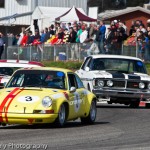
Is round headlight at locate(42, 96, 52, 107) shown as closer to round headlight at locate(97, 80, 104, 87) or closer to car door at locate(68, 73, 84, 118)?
car door at locate(68, 73, 84, 118)

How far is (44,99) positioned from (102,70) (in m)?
8.74

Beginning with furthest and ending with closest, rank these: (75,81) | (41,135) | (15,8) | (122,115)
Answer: (15,8) → (122,115) → (75,81) → (41,135)

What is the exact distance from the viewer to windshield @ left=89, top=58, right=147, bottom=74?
24406 mm

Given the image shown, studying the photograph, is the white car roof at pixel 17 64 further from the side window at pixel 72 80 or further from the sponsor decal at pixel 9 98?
the sponsor decal at pixel 9 98

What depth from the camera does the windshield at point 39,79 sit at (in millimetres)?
16656

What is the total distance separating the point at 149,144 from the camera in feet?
43.5

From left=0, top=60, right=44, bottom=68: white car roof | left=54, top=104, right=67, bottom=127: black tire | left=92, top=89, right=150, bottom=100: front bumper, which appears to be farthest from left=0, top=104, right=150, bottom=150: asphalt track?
left=0, top=60, right=44, bottom=68: white car roof

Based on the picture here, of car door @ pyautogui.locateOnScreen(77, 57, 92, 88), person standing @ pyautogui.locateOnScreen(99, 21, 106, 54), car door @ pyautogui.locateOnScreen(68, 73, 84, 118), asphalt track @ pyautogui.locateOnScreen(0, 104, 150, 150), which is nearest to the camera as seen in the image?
asphalt track @ pyautogui.locateOnScreen(0, 104, 150, 150)

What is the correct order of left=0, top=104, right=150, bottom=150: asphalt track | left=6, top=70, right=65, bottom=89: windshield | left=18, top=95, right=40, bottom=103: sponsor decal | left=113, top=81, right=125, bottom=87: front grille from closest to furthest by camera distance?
left=0, top=104, right=150, bottom=150: asphalt track < left=18, top=95, right=40, bottom=103: sponsor decal < left=6, top=70, right=65, bottom=89: windshield < left=113, top=81, right=125, bottom=87: front grille

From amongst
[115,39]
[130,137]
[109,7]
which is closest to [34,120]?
[130,137]

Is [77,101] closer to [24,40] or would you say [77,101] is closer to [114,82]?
[114,82]

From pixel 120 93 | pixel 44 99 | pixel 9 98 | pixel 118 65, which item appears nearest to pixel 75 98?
pixel 44 99

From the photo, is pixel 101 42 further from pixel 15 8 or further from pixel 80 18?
pixel 15 8

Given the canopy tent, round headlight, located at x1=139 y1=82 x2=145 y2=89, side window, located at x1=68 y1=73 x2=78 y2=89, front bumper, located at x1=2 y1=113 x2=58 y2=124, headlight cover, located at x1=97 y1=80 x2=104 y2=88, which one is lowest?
round headlight, located at x1=139 y1=82 x2=145 y2=89
